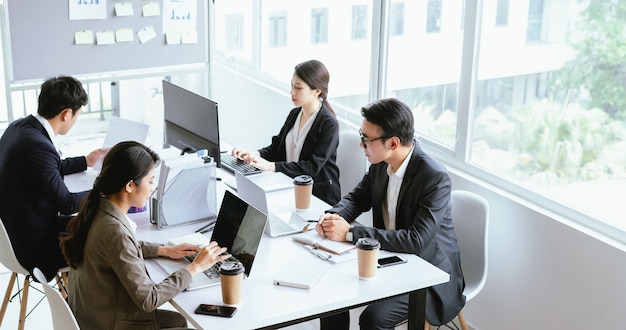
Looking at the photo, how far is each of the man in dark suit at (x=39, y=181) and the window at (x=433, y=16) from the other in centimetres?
176

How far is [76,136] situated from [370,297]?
4237 millimetres

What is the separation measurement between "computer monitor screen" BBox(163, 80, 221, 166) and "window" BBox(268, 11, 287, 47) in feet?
5.43

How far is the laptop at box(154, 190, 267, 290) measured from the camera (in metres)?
2.61

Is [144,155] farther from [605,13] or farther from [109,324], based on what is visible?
[605,13]

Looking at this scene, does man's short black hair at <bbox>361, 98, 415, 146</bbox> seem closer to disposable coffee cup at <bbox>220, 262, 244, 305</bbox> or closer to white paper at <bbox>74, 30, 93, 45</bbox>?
disposable coffee cup at <bbox>220, 262, 244, 305</bbox>

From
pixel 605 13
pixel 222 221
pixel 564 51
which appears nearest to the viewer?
pixel 222 221

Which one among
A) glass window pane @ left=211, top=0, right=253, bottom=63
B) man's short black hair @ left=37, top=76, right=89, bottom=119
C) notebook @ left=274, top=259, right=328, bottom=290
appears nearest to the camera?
notebook @ left=274, top=259, right=328, bottom=290

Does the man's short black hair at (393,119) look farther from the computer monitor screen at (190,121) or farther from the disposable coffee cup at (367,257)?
the computer monitor screen at (190,121)

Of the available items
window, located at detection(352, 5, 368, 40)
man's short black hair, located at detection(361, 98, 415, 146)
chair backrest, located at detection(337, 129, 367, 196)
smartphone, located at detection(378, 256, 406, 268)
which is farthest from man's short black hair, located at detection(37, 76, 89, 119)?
window, located at detection(352, 5, 368, 40)

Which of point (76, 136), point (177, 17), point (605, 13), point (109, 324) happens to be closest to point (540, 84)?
point (605, 13)

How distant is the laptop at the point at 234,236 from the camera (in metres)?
2.61

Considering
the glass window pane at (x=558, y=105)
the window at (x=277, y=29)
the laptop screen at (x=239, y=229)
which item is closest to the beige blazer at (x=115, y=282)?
the laptop screen at (x=239, y=229)

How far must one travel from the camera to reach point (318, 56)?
520cm

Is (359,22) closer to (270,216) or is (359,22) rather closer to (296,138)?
(296,138)
